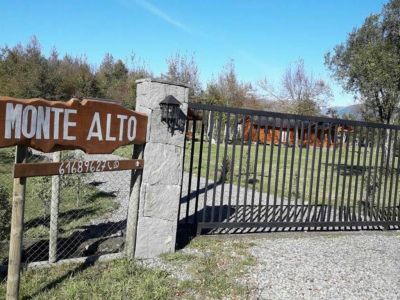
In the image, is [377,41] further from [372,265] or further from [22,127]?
[22,127]

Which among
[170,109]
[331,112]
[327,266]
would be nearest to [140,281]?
[170,109]

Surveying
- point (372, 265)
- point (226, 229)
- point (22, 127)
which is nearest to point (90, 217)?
→ point (226, 229)

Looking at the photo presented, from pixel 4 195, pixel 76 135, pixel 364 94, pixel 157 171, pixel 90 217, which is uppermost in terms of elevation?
pixel 364 94

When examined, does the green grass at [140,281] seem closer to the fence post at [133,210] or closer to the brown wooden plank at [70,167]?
the fence post at [133,210]

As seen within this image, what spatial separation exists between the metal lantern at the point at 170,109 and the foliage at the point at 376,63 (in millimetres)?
9254

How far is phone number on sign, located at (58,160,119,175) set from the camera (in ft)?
13.0

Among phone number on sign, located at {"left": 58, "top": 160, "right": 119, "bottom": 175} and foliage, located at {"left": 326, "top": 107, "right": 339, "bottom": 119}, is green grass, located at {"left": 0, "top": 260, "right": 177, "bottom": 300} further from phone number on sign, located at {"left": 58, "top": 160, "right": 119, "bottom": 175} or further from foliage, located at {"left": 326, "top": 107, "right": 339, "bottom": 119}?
foliage, located at {"left": 326, "top": 107, "right": 339, "bottom": 119}

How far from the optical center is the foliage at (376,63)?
12.3 metres

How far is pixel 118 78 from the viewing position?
42500 millimetres

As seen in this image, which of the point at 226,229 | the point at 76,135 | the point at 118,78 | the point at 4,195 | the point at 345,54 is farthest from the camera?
the point at 118,78

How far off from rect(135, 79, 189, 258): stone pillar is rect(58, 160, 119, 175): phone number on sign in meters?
0.59

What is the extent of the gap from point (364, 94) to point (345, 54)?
1977 millimetres

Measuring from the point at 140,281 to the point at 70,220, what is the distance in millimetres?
3276

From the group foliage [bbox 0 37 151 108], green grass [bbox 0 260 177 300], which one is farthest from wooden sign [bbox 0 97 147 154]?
foliage [bbox 0 37 151 108]
